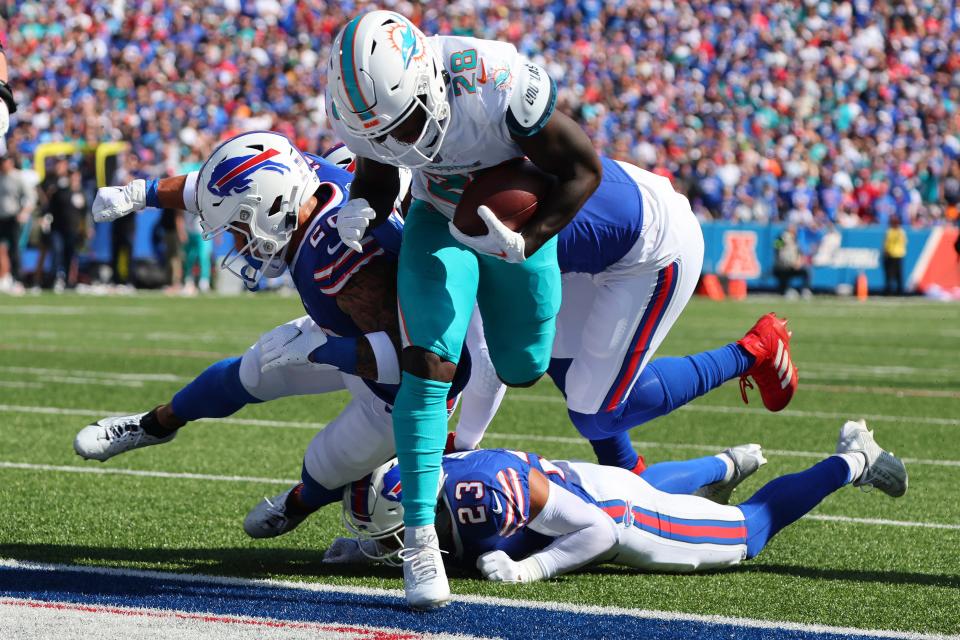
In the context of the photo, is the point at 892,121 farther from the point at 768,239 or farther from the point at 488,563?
the point at 488,563

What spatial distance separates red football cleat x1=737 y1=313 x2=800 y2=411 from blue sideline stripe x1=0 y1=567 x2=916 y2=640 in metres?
1.59

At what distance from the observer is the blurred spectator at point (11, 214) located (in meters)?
17.7

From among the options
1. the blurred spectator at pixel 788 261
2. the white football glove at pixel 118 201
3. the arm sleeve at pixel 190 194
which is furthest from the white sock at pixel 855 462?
the blurred spectator at pixel 788 261

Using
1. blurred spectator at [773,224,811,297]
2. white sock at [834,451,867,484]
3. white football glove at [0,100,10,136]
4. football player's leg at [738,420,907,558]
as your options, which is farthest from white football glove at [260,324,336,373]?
blurred spectator at [773,224,811,297]

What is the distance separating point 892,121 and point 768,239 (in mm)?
5204

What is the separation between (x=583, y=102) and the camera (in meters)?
24.3

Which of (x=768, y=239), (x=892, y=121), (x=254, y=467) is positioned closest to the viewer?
(x=254, y=467)

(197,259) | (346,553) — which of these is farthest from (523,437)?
(197,259)

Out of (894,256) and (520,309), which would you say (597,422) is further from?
(894,256)

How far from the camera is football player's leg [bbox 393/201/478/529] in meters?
3.52

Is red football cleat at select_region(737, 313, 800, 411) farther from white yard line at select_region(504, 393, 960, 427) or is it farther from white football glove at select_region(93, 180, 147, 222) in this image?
white yard line at select_region(504, 393, 960, 427)

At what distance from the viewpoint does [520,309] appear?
151 inches

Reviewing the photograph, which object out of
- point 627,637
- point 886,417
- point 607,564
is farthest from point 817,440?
point 627,637

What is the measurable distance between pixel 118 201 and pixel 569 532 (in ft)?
5.91
